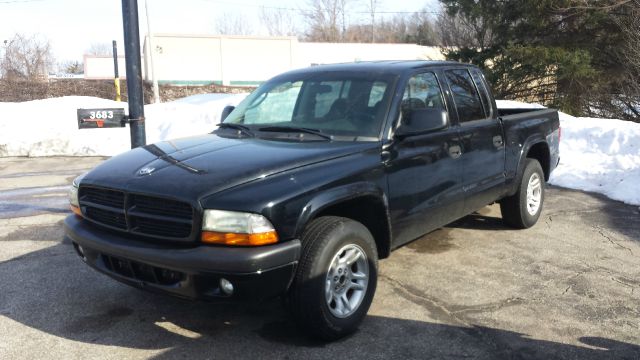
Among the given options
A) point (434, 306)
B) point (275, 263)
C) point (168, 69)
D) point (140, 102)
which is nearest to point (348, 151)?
point (275, 263)

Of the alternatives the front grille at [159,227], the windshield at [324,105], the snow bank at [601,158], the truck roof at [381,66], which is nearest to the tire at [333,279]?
the front grille at [159,227]

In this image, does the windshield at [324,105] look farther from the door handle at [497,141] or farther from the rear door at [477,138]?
the door handle at [497,141]

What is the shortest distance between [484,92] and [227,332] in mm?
3404

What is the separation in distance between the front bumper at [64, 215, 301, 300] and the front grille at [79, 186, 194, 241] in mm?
86

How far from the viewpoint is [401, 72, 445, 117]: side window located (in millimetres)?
4203

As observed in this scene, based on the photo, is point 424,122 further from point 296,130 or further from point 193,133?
point 193,133

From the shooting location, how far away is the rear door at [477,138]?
473 cm

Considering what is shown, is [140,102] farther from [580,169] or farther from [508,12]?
[508,12]

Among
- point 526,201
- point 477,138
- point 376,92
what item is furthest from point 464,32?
point 376,92

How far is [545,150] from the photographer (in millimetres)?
6332

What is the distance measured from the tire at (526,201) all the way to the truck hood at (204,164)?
2.71 m

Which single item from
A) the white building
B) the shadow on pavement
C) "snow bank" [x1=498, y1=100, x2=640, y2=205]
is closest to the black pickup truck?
the shadow on pavement

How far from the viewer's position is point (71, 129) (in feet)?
41.2

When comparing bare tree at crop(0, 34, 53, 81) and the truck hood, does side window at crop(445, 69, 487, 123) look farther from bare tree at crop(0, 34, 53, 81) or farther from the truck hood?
bare tree at crop(0, 34, 53, 81)
